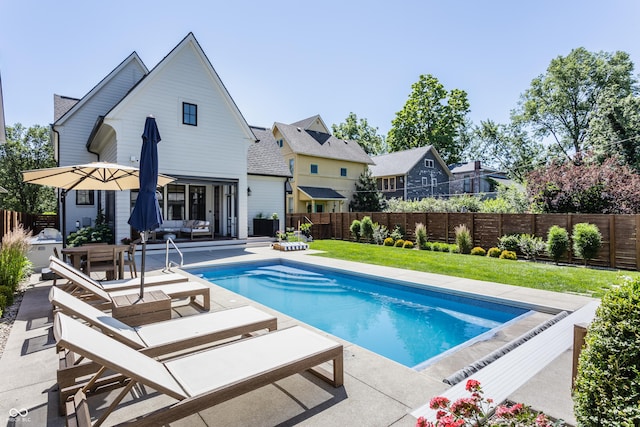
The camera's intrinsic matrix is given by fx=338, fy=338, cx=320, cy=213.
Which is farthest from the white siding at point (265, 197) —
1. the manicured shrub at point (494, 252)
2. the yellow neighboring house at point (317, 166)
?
the manicured shrub at point (494, 252)

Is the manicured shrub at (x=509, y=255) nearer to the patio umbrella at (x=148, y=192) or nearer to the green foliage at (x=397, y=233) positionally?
the green foliage at (x=397, y=233)

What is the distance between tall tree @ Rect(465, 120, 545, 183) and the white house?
98.0ft

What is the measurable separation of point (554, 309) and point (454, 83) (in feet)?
147

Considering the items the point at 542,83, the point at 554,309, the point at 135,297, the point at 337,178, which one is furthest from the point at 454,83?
the point at 135,297

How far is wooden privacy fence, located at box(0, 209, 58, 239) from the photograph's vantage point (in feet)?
31.8

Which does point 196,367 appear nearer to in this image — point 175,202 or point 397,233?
point 175,202

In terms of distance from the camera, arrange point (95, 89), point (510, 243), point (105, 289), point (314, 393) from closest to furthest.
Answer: point (314, 393) < point (105, 289) < point (510, 243) < point (95, 89)

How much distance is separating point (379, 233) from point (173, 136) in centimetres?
1133

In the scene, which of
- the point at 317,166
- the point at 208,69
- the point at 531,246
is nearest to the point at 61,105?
the point at 208,69

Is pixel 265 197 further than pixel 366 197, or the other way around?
pixel 366 197

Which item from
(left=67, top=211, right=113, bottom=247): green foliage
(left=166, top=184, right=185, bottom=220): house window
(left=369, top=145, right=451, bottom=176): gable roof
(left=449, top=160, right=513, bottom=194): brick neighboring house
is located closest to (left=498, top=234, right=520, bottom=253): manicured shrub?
(left=166, top=184, right=185, bottom=220): house window

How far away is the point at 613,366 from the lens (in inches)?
76.9

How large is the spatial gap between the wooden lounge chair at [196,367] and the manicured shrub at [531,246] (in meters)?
12.3

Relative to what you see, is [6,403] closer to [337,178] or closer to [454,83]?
[337,178]
